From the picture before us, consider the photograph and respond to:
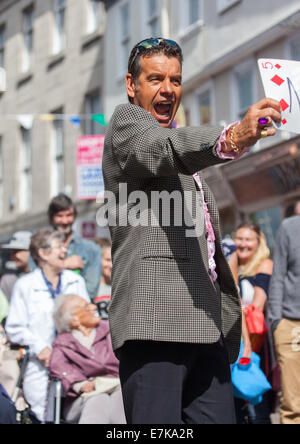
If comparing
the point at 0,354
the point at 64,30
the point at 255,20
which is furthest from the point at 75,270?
the point at 64,30

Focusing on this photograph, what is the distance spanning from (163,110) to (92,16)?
67.1 feet

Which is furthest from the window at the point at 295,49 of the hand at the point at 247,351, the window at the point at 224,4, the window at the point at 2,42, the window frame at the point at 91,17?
the window at the point at 2,42

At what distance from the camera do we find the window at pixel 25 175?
2531 centimetres

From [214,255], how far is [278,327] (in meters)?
2.85

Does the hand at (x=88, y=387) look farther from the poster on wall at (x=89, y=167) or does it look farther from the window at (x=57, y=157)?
the window at (x=57, y=157)

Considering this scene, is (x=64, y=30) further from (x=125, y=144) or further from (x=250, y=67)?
(x=125, y=144)

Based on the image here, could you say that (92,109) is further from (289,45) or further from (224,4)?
(289,45)

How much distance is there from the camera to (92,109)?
2247 centimetres

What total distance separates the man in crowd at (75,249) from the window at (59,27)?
16.9m

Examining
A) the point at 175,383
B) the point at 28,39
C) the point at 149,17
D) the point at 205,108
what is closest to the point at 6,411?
the point at 175,383

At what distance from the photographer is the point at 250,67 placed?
613 inches

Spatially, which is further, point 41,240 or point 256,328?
point 41,240

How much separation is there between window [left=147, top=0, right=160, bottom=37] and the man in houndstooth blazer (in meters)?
16.2

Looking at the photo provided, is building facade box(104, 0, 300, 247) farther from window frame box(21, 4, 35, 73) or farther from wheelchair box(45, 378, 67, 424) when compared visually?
wheelchair box(45, 378, 67, 424)
